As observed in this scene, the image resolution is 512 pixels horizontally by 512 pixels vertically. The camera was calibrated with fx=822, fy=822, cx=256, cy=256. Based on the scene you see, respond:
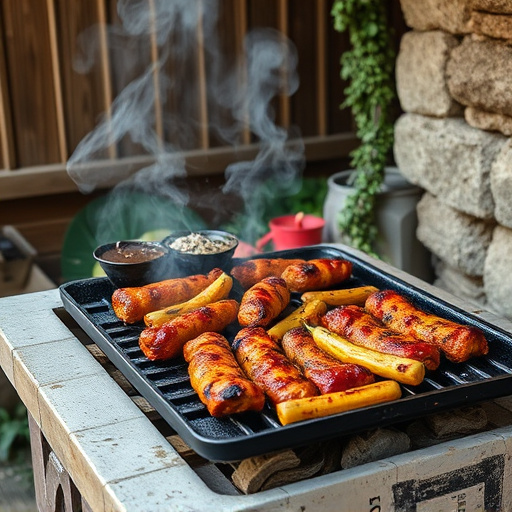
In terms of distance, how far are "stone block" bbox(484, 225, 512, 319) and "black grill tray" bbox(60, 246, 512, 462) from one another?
934mm

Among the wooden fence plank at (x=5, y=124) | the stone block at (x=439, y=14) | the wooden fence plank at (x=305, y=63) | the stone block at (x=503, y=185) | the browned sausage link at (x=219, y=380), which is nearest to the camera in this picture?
the browned sausage link at (x=219, y=380)

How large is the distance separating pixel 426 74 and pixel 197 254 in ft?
5.48

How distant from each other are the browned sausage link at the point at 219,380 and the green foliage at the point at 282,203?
11.8 feet

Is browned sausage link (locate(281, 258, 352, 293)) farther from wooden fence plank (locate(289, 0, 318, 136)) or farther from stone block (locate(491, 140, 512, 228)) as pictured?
wooden fence plank (locate(289, 0, 318, 136))

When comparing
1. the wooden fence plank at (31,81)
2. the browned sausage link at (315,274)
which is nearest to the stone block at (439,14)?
the browned sausage link at (315,274)

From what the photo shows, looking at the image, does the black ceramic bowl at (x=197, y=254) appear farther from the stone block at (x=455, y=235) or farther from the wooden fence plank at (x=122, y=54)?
the wooden fence plank at (x=122, y=54)

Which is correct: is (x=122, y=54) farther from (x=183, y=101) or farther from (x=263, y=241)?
(x=263, y=241)

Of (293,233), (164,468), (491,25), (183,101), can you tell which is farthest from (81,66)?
(164,468)

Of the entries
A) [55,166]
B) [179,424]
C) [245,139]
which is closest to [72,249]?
[55,166]

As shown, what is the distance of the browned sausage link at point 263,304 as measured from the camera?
273 centimetres

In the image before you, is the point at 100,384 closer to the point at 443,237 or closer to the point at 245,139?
the point at 443,237

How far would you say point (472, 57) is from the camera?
3.71 metres

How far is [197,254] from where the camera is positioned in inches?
127

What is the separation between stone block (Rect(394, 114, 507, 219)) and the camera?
3801 mm
